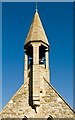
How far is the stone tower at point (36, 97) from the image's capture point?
21047 millimetres

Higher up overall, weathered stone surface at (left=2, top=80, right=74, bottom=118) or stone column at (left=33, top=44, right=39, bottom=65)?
stone column at (left=33, top=44, right=39, bottom=65)

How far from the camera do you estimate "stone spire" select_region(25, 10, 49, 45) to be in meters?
23.4

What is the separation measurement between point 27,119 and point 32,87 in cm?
232

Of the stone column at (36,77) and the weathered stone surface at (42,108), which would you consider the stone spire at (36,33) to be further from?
the weathered stone surface at (42,108)

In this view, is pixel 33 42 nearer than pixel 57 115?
No

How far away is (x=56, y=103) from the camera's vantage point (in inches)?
835

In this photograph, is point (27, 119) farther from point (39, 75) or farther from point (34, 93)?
Result: point (39, 75)

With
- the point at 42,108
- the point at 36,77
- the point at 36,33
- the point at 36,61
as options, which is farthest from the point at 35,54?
the point at 42,108

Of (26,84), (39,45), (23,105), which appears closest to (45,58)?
(39,45)

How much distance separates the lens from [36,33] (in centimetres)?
2381

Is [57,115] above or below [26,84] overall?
below

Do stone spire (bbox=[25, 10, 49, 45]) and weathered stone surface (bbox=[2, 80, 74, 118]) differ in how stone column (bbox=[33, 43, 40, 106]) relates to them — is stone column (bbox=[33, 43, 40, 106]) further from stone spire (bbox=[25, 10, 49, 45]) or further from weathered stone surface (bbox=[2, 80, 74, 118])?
stone spire (bbox=[25, 10, 49, 45])

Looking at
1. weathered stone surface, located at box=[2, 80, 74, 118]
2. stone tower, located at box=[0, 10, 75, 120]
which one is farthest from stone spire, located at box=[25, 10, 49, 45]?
weathered stone surface, located at box=[2, 80, 74, 118]

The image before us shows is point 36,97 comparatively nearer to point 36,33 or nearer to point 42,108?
point 42,108
